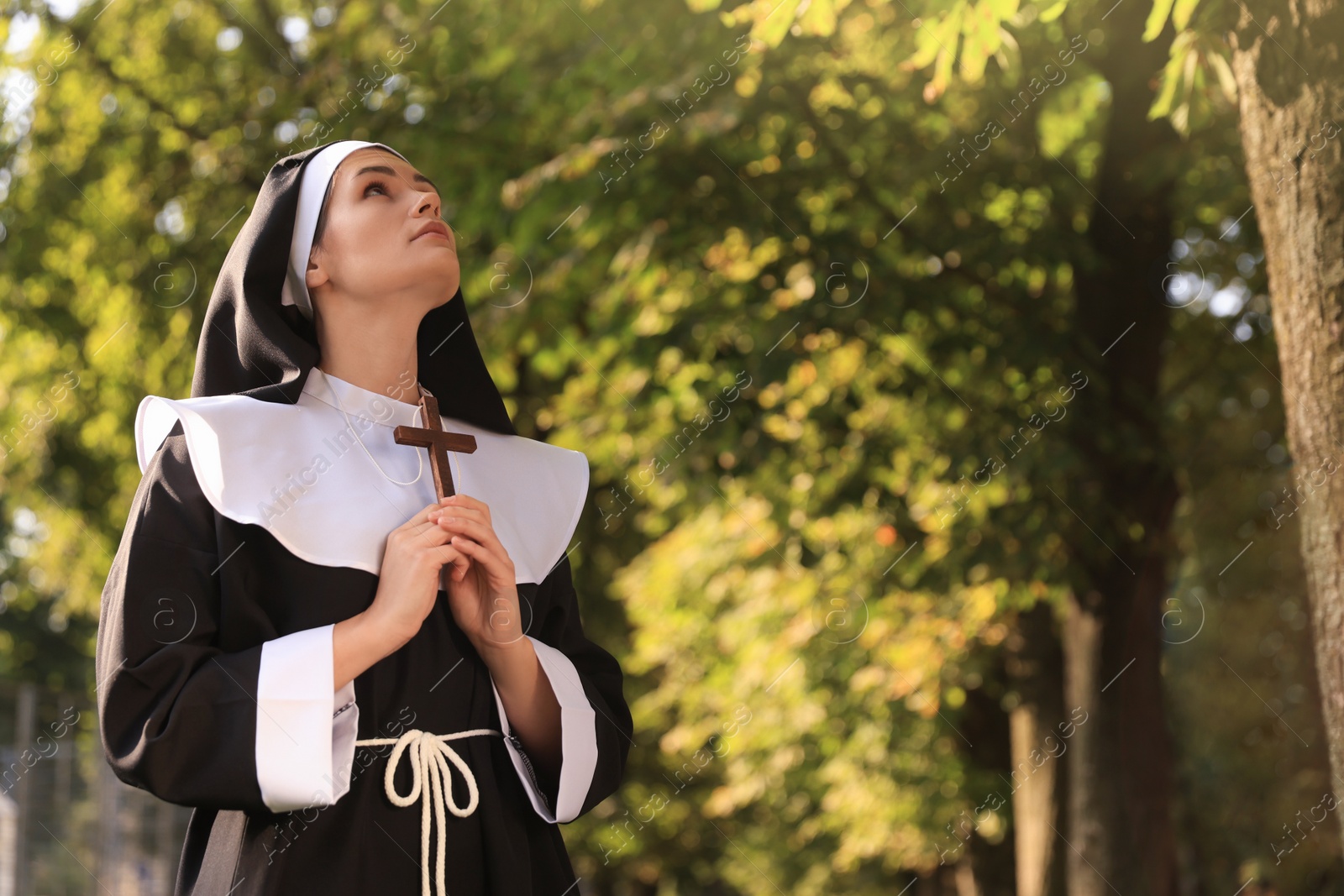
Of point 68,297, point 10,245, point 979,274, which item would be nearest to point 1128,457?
point 979,274

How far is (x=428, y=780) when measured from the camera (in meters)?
2.19

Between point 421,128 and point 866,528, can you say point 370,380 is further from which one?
point 866,528

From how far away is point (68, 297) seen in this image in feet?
33.5

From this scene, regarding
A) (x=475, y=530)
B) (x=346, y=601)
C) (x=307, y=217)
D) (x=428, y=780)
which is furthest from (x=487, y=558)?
(x=307, y=217)

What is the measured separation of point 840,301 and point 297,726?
446cm

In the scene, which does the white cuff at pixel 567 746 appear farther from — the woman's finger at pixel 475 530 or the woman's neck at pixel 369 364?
the woman's neck at pixel 369 364

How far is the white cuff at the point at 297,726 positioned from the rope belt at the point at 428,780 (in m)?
0.11

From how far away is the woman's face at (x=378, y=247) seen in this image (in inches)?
94.3

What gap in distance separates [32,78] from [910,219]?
21.8 ft

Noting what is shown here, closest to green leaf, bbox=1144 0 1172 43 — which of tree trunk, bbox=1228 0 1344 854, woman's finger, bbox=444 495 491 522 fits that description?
tree trunk, bbox=1228 0 1344 854

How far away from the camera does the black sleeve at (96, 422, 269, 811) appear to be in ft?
6.45

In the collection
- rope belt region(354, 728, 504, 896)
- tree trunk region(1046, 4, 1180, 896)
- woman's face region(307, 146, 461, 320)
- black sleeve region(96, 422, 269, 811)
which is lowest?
tree trunk region(1046, 4, 1180, 896)

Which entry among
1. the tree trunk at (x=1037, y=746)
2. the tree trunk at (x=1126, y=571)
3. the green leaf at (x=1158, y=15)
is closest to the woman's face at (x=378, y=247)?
the green leaf at (x=1158, y=15)

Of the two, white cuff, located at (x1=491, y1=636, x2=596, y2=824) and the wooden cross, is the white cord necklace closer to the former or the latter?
the wooden cross
